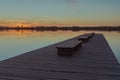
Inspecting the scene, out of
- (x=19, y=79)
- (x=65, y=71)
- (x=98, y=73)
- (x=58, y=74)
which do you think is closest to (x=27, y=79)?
(x=19, y=79)

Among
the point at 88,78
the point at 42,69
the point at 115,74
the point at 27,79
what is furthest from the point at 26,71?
the point at 115,74

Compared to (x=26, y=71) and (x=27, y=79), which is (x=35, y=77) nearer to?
(x=27, y=79)

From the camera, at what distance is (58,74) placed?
516 centimetres

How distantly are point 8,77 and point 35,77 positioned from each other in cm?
50

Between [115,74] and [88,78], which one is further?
[115,74]

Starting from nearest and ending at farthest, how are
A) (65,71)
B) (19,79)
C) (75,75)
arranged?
(19,79) < (75,75) < (65,71)

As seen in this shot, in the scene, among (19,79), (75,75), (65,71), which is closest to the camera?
(19,79)

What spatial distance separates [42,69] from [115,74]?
1598 millimetres

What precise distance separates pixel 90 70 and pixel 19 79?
70.0 inches

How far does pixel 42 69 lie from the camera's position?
5.71 metres

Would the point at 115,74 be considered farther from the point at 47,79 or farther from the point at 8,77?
the point at 8,77

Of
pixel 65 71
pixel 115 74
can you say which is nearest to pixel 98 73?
pixel 115 74

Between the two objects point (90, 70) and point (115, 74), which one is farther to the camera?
point (90, 70)

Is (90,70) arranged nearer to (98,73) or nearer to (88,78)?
(98,73)
